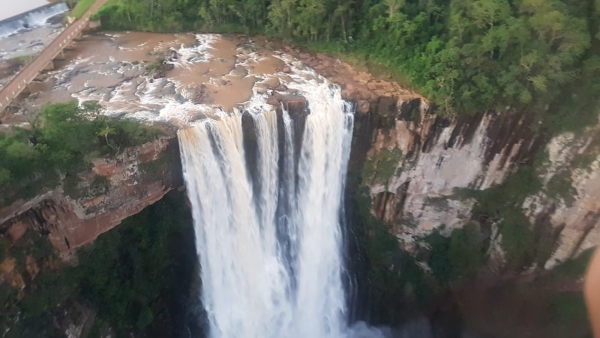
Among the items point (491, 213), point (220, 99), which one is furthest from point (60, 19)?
point (491, 213)

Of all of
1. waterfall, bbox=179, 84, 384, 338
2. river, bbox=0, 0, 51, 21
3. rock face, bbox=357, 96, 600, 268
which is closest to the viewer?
waterfall, bbox=179, 84, 384, 338

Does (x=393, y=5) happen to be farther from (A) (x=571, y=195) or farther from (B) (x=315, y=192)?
(A) (x=571, y=195)

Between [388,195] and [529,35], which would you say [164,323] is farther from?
[529,35]

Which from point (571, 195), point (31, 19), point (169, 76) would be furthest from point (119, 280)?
point (571, 195)

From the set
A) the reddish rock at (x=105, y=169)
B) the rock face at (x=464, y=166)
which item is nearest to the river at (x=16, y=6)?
the reddish rock at (x=105, y=169)

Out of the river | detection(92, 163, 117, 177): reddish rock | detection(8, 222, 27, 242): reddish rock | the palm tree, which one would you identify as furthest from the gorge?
the river

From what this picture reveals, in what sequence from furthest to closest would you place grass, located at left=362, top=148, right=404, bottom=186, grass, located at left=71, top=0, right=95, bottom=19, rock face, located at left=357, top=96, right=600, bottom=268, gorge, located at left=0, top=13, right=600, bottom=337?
grass, located at left=71, top=0, right=95, bottom=19 < grass, located at left=362, top=148, right=404, bottom=186 < rock face, located at left=357, top=96, right=600, bottom=268 < gorge, located at left=0, top=13, right=600, bottom=337

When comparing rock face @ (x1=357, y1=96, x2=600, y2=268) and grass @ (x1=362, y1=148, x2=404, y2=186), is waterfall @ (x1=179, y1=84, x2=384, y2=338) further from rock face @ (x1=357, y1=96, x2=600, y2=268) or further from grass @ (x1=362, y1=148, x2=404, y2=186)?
rock face @ (x1=357, y1=96, x2=600, y2=268)
